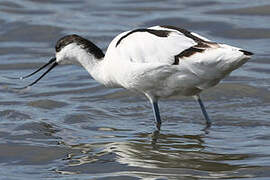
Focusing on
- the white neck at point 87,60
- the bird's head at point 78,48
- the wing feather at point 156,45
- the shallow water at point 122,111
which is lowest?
the shallow water at point 122,111

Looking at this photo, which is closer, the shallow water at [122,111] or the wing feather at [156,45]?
the shallow water at [122,111]

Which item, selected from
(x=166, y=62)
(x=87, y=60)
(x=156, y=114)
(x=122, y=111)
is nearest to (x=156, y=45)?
(x=166, y=62)

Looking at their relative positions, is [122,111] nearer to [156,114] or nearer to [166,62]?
[156,114]

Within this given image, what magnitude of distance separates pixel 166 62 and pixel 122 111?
1742mm

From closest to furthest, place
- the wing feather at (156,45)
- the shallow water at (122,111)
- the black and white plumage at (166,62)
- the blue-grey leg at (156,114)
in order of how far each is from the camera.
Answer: the shallow water at (122,111)
the black and white plumage at (166,62)
the wing feather at (156,45)
the blue-grey leg at (156,114)

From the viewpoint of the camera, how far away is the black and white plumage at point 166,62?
718 cm

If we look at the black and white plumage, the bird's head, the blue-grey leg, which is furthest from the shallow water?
the bird's head

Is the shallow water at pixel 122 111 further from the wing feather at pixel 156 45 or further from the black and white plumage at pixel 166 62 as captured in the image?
the wing feather at pixel 156 45

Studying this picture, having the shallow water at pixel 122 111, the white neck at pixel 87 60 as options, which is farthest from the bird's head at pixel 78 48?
the shallow water at pixel 122 111

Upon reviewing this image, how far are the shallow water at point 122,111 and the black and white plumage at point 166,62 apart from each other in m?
0.51

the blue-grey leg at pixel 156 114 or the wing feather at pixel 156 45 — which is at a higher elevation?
the wing feather at pixel 156 45

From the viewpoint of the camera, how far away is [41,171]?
672 centimetres

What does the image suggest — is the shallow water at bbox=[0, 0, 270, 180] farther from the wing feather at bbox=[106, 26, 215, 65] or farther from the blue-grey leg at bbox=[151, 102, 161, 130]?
the wing feather at bbox=[106, 26, 215, 65]

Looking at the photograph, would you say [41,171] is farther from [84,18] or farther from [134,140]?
[84,18]
